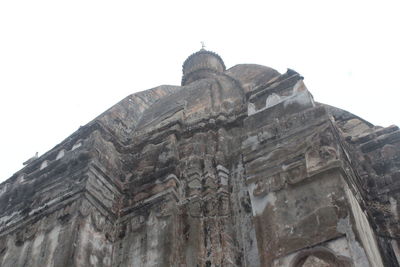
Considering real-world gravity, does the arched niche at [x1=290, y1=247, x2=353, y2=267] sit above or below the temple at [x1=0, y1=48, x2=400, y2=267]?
below

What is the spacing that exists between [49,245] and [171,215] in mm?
1560

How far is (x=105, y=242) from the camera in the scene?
22.2 feet

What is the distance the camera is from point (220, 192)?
6.86 metres

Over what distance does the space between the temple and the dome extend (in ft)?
21.0

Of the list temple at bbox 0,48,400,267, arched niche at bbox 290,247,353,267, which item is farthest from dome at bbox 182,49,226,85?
arched niche at bbox 290,247,353,267

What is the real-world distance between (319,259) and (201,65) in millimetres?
11686

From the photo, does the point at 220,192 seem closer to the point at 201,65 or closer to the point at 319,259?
the point at 319,259

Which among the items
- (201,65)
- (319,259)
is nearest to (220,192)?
(319,259)

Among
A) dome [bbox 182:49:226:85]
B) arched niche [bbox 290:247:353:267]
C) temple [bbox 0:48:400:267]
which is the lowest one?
arched niche [bbox 290:247:353:267]

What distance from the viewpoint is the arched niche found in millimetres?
4735

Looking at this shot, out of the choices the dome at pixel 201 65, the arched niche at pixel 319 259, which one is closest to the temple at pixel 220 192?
the arched niche at pixel 319 259

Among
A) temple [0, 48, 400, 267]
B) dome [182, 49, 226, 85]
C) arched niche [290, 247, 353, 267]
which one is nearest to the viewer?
arched niche [290, 247, 353, 267]

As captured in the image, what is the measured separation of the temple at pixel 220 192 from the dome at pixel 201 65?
639 cm

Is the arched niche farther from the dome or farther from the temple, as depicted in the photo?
the dome
